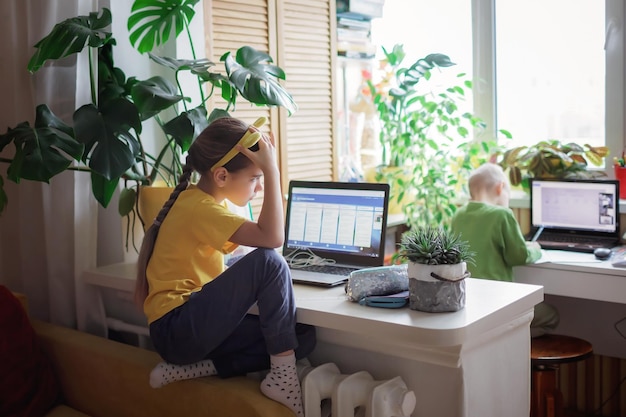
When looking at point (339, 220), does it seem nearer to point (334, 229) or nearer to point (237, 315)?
point (334, 229)

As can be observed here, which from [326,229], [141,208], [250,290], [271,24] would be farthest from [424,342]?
[271,24]

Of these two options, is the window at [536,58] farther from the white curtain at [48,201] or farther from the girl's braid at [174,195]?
the girl's braid at [174,195]

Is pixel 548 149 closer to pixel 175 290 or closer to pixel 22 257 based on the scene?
pixel 175 290

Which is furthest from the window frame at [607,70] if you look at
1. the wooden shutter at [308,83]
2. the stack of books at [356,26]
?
the wooden shutter at [308,83]

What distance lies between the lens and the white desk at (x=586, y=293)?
2.66 meters

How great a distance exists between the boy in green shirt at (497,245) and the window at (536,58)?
0.84m

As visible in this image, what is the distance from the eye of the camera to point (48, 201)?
8.62 feet

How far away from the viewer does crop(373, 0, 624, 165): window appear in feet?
10.8

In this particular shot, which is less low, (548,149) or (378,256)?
(548,149)

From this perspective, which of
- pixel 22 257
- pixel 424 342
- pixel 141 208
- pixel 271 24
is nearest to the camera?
pixel 424 342

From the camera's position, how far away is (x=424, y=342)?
5.49 ft

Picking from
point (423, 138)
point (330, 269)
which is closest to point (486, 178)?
point (423, 138)

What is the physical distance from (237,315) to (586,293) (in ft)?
4.64

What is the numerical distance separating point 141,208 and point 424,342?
47.8 inches
